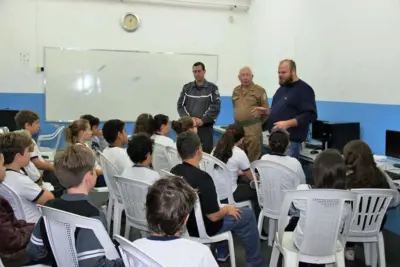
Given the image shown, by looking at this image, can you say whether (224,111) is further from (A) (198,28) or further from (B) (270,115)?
(B) (270,115)

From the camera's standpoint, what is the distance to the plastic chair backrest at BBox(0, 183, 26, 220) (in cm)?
238

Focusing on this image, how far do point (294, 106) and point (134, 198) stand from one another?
6.75 ft

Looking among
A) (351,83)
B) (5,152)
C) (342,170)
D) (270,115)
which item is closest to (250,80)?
(270,115)

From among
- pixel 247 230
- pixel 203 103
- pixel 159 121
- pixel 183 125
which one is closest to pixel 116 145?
pixel 159 121

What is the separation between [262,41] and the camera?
695cm

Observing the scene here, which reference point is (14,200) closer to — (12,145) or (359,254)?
(12,145)

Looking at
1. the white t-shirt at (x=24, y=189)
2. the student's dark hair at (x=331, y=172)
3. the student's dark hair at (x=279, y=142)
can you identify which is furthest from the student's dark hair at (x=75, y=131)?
the student's dark hair at (x=331, y=172)

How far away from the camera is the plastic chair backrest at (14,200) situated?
93.8 inches

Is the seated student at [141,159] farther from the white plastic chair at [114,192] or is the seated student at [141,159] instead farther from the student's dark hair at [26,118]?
the student's dark hair at [26,118]

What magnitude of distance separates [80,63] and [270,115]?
3542mm

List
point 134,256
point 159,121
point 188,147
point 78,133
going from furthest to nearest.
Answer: point 159,121, point 78,133, point 188,147, point 134,256

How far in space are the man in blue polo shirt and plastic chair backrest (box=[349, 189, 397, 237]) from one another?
1.35 metres

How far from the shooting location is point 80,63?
6.71 metres

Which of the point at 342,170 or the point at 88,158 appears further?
the point at 342,170
